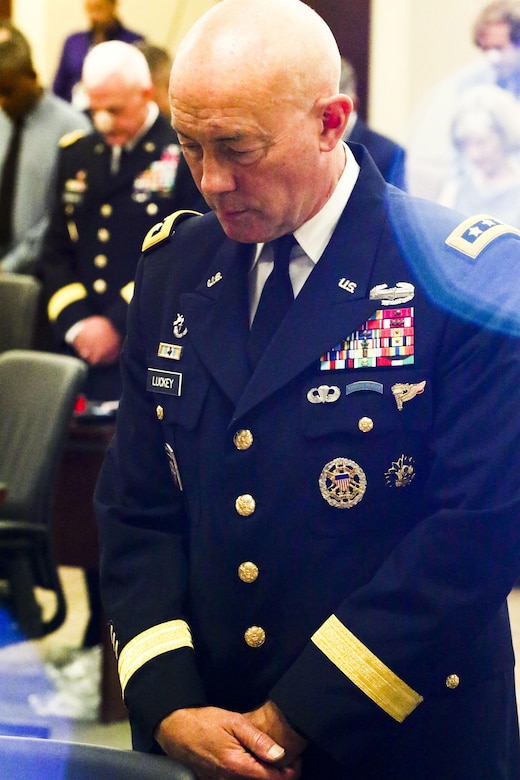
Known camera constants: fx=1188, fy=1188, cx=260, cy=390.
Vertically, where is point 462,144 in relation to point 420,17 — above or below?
below

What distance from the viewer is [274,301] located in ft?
4.55

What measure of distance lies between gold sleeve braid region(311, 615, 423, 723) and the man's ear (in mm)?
521

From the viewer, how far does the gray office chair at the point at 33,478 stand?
2.70 meters

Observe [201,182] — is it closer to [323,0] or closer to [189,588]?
[189,588]

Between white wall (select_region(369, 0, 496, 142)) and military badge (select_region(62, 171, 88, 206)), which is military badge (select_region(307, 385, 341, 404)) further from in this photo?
white wall (select_region(369, 0, 496, 142))

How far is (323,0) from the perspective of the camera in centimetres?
532

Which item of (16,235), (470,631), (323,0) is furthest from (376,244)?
(323,0)

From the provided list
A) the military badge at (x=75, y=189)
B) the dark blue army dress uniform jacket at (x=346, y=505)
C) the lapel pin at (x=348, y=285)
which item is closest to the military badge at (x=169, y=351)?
the dark blue army dress uniform jacket at (x=346, y=505)

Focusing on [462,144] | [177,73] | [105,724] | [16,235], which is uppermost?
[177,73]

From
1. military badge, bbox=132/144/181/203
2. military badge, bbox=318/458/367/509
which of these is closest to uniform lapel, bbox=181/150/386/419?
military badge, bbox=318/458/367/509

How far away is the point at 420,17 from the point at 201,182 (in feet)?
14.7

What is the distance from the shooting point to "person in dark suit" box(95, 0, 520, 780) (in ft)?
4.10

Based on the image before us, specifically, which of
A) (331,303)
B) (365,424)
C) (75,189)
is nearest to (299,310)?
(331,303)

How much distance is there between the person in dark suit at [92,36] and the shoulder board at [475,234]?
4245mm
